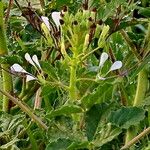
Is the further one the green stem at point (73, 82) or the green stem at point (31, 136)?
the green stem at point (31, 136)

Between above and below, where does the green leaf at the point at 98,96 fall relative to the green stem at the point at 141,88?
above

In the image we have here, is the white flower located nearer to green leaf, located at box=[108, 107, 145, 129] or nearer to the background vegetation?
the background vegetation

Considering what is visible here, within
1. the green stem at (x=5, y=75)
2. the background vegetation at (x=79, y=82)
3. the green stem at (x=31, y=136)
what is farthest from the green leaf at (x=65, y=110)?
the green stem at (x=5, y=75)

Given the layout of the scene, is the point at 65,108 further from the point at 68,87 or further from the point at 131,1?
the point at 131,1

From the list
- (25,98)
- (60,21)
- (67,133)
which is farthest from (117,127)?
(25,98)

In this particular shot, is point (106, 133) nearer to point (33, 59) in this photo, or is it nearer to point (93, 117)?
point (93, 117)

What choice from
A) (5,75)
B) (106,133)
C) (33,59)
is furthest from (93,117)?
(5,75)

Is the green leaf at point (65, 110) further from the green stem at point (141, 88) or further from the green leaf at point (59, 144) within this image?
the green stem at point (141, 88)
